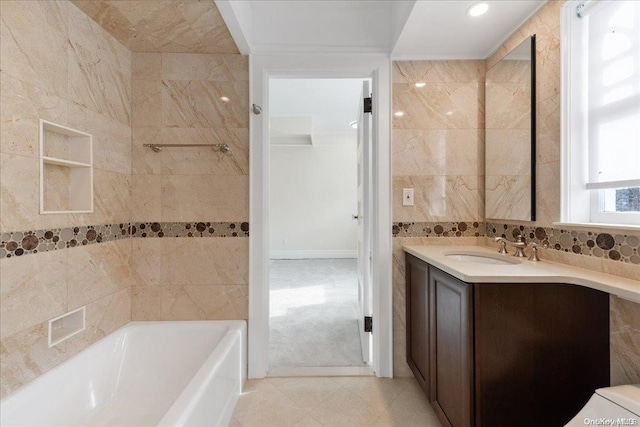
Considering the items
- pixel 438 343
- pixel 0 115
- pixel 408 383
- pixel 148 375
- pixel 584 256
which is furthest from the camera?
pixel 408 383

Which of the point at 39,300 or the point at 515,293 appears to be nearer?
the point at 515,293

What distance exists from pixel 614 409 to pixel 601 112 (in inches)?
45.7

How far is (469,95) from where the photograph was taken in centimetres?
196

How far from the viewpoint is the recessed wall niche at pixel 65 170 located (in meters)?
1.36

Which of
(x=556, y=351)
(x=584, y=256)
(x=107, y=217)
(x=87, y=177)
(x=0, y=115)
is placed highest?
(x=0, y=115)

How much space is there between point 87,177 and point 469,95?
7.79ft

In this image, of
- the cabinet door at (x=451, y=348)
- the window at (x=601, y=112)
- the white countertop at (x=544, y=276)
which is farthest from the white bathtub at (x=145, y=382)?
the window at (x=601, y=112)

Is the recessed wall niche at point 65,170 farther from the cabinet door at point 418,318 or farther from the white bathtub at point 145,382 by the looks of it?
the cabinet door at point 418,318

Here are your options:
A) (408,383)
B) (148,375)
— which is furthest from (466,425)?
(148,375)

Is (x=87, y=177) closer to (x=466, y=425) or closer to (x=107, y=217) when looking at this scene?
(x=107, y=217)

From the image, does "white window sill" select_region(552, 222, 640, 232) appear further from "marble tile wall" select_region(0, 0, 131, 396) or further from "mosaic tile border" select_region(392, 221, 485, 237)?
"marble tile wall" select_region(0, 0, 131, 396)

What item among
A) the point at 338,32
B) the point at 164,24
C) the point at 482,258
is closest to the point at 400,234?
the point at 482,258

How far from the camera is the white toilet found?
755mm

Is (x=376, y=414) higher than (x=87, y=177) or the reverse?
the reverse
